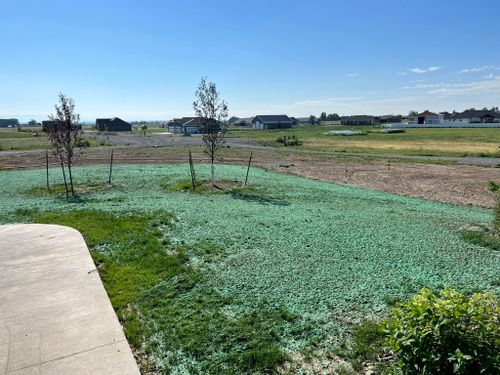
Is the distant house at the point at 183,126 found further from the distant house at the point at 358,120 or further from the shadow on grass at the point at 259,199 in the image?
the shadow on grass at the point at 259,199

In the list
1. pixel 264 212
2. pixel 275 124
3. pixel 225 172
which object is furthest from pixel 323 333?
pixel 275 124

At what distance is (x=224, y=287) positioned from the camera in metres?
6.80

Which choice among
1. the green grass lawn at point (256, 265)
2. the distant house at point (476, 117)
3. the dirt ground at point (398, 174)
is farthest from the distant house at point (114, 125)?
the green grass lawn at point (256, 265)

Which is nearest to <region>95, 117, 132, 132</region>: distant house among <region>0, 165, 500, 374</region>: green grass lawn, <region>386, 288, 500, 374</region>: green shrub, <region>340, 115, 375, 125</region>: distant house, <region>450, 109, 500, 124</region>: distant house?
<region>340, 115, 375, 125</region>: distant house

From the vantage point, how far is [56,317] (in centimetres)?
566

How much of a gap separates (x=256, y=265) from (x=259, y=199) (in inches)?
301

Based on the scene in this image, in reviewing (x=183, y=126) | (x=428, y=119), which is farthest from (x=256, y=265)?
(x=428, y=119)

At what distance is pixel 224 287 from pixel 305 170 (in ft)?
68.6

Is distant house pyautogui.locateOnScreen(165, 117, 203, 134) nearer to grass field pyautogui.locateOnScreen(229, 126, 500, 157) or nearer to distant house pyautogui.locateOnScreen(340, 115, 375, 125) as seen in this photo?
grass field pyautogui.locateOnScreen(229, 126, 500, 157)

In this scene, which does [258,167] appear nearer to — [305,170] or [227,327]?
[305,170]

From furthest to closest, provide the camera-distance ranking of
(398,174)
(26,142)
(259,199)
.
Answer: (26,142), (398,174), (259,199)

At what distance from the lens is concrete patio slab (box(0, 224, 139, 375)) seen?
4.62 metres

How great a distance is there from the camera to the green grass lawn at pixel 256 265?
523 centimetres

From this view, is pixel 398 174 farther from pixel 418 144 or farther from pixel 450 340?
pixel 418 144
